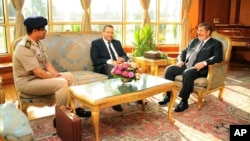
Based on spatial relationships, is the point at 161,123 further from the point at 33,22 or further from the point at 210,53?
the point at 33,22

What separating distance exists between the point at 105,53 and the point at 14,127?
217cm

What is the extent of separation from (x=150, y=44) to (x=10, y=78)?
2759 millimetres

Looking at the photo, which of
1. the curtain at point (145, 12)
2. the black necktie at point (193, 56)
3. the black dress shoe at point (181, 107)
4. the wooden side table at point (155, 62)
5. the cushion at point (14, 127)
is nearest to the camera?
the cushion at point (14, 127)

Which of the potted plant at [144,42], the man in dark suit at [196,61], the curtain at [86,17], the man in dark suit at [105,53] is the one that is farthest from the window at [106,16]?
the man in dark suit at [196,61]

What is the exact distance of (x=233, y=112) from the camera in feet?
11.6

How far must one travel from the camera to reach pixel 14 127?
1.92 metres

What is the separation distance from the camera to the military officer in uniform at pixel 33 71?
2838 millimetres

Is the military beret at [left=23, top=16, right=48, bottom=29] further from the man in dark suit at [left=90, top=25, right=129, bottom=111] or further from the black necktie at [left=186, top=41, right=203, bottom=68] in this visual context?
the black necktie at [left=186, top=41, right=203, bottom=68]

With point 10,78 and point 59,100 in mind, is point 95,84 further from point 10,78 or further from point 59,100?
point 10,78

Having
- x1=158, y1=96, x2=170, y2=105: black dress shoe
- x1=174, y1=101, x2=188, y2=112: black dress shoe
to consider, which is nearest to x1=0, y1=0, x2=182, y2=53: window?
x1=158, y1=96, x2=170, y2=105: black dress shoe

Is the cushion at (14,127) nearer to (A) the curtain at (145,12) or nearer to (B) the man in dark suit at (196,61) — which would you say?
(B) the man in dark suit at (196,61)

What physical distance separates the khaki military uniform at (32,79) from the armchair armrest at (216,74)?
6.08ft

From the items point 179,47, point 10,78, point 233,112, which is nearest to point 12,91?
point 10,78

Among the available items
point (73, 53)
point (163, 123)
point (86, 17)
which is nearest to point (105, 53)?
point (73, 53)
